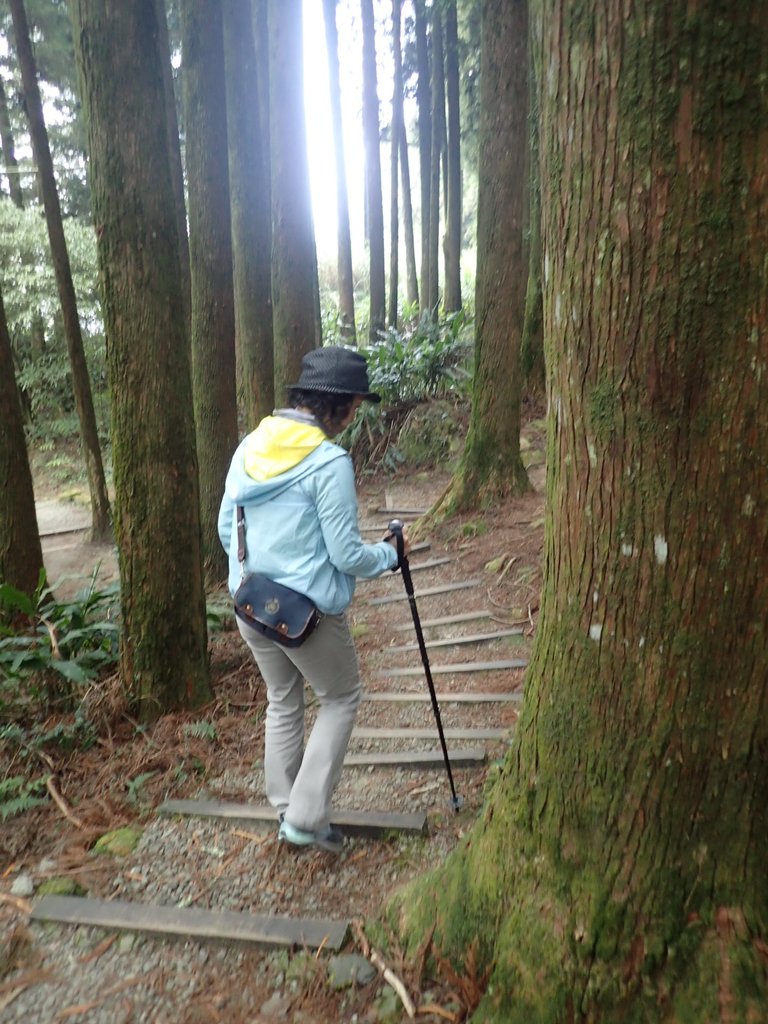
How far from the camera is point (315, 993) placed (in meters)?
2.60

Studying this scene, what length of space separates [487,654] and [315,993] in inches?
131

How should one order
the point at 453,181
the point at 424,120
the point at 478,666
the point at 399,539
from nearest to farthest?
the point at 399,539
the point at 478,666
the point at 424,120
the point at 453,181

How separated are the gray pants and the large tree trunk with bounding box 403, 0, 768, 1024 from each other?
1.08 metres

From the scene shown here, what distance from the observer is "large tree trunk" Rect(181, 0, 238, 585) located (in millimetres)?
7949

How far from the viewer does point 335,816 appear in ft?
11.8

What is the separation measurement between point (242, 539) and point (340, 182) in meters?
16.7

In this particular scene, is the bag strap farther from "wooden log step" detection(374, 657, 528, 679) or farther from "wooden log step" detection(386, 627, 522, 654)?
"wooden log step" detection(386, 627, 522, 654)

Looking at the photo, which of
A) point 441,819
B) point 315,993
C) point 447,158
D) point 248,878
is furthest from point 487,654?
point 447,158

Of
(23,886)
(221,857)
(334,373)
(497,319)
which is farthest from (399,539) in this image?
(497,319)

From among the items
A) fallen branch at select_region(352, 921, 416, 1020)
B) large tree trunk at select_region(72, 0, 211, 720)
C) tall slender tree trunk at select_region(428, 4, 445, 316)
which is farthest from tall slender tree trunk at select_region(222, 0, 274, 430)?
tall slender tree trunk at select_region(428, 4, 445, 316)

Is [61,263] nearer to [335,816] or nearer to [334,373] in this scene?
[334,373]

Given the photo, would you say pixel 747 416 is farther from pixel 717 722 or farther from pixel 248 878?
pixel 248 878

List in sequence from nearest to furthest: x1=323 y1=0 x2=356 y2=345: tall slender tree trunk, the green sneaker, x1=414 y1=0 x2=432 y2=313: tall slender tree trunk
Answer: the green sneaker, x1=323 y1=0 x2=356 y2=345: tall slender tree trunk, x1=414 y1=0 x2=432 y2=313: tall slender tree trunk

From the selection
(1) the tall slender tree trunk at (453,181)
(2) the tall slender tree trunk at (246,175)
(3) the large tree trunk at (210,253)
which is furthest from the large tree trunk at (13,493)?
(1) the tall slender tree trunk at (453,181)
